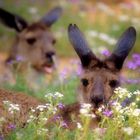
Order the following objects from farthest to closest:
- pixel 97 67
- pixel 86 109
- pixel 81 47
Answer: pixel 81 47, pixel 97 67, pixel 86 109

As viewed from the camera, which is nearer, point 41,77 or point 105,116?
point 105,116

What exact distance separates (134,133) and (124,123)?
452 millimetres

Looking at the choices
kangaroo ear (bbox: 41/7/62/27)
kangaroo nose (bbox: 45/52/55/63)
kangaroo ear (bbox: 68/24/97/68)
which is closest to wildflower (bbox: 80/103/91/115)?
kangaroo ear (bbox: 68/24/97/68)

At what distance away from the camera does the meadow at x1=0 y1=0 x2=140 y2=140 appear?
6551 mm

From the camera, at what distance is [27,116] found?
24.8 ft

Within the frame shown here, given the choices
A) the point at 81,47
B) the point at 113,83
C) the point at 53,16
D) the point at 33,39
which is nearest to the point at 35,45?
the point at 33,39

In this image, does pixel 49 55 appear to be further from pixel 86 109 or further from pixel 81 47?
pixel 86 109

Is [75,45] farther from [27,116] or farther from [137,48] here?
[137,48]

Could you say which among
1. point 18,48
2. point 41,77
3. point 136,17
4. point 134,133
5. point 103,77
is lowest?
point 134,133

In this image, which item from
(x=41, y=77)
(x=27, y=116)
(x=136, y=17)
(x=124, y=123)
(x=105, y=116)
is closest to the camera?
(x=105, y=116)

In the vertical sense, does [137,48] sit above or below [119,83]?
above

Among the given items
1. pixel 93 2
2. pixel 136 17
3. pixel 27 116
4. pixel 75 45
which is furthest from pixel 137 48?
pixel 27 116

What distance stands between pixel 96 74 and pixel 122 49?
0.55 metres

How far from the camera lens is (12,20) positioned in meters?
13.5
